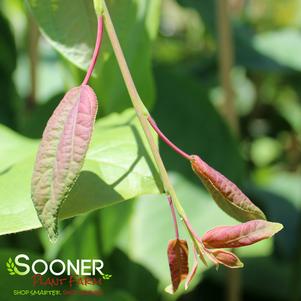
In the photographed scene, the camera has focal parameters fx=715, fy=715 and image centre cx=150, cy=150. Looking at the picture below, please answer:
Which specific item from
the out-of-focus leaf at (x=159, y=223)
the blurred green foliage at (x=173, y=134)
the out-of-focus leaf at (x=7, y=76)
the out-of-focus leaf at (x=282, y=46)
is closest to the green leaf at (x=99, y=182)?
the blurred green foliage at (x=173, y=134)

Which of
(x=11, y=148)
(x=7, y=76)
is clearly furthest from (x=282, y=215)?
(x=11, y=148)

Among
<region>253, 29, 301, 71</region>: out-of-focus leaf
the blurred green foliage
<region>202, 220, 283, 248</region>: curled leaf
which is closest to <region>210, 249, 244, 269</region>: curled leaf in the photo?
<region>202, 220, 283, 248</region>: curled leaf

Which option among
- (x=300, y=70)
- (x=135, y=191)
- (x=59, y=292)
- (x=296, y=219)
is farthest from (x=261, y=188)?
(x=135, y=191)

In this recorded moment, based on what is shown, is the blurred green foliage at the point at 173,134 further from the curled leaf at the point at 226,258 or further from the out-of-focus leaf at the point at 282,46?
the curled leaf at the point at 226,258

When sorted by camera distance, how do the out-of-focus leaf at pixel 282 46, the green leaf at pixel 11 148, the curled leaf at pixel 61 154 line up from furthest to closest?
the out-of-focus leaf at pixel 282 46
the green leaf at pixel 11 148
the curled leaf at pixel 61 154

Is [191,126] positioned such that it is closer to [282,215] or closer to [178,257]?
[282,215]

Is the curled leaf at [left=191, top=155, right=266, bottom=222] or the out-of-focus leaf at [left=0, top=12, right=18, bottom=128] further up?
the curled leaf at [left=191, top=155, right=266, bottom=222]

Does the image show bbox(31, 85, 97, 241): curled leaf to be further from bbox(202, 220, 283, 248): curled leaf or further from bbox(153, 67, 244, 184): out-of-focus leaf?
bbox(153, 67, 244, 184): out-of-focus leaf
